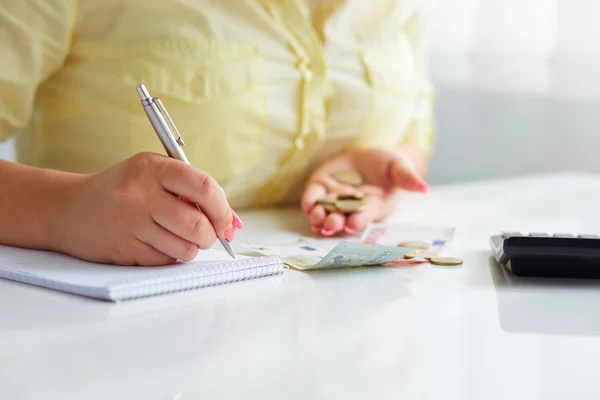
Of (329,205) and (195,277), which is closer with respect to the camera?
(195,277)

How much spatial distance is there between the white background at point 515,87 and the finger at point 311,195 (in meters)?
0.88

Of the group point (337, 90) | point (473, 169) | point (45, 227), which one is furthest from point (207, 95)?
point (473, 169)

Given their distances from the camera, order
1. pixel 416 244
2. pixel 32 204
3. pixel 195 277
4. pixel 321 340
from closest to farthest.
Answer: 1. pixel 321 340
2. pixel 195 277
3. pixel 32 204
4. pixel 416 244

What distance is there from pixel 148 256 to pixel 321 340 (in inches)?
7.7

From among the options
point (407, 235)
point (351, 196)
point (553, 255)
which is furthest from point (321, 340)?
point (351, 196)

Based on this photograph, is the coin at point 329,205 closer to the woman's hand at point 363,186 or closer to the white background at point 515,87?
the woman's hand at point 363,186

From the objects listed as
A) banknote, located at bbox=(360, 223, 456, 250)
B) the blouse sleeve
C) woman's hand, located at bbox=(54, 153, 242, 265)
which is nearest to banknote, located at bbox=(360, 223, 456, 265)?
banknote, located at bbox=(360, 223, 456, 250)

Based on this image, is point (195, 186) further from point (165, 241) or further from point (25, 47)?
point (25, 47)

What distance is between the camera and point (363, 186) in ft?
3.37

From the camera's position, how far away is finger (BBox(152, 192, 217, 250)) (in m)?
0.58

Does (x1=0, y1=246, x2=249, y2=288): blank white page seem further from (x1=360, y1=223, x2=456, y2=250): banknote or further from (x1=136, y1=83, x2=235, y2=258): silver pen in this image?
(x1=360, y1=223, x2=456, y2=250): banknote

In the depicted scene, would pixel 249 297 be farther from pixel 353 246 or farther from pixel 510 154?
pixel 510 154

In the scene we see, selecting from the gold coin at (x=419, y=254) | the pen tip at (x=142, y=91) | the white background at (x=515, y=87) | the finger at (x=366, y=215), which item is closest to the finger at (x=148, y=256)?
the pen tip at (x=142, y=91)

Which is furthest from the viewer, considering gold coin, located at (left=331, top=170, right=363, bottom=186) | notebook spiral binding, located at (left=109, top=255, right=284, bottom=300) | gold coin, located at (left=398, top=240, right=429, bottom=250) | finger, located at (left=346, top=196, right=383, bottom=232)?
gold coin, located at (left=331, top=170, right=363, bottom=186)
